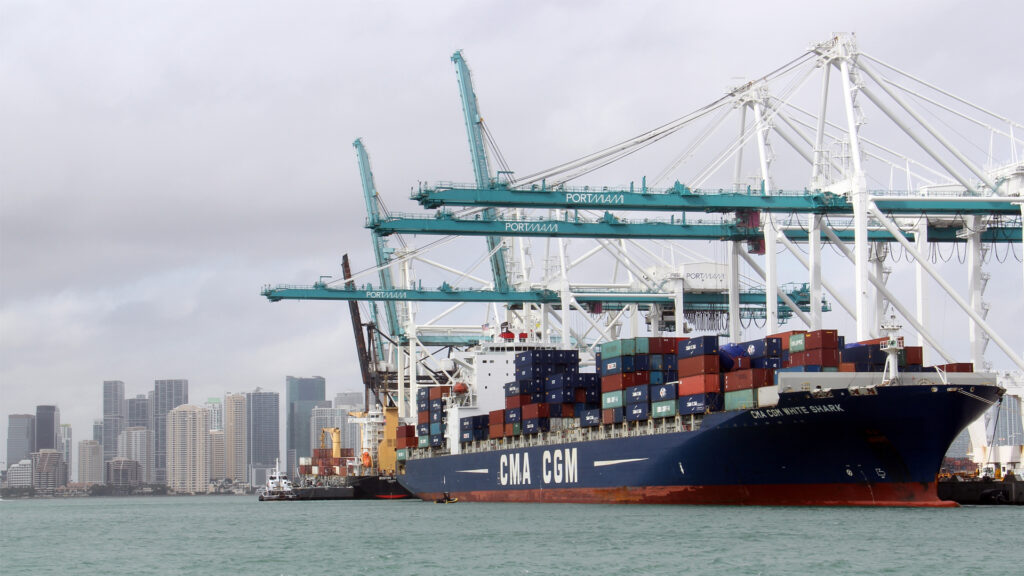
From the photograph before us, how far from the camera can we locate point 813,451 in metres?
34.3

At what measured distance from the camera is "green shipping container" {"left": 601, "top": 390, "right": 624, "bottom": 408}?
40.0 m

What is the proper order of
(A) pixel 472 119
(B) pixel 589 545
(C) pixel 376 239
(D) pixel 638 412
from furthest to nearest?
(C) pixel 376 239 → (A) pixel 472 119 → (D) pixel 638 412 → (B) pixel 589 545

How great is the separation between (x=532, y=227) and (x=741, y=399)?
11580mm

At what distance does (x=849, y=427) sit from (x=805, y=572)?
10705mm

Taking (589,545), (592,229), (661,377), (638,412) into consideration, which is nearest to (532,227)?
(592,229)

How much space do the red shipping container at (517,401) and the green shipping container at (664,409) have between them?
911 centimetres

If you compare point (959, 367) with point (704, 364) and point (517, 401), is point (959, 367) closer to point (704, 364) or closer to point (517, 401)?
point (704, 364)

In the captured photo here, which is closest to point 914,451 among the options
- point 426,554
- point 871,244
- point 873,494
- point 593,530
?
point 873,494

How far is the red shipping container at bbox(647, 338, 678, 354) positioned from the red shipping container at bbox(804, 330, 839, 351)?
640 cm

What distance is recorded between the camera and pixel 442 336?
7081cm

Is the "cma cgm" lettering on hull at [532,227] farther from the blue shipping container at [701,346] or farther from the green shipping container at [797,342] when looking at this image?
the green shipping container at [797,342]

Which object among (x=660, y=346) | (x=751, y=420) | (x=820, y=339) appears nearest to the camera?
(x=820, y=339)

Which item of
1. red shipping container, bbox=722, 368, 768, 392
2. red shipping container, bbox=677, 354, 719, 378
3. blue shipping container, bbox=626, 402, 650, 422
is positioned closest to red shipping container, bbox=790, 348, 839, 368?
red shipping container, bbox=722, 368, 768, 392

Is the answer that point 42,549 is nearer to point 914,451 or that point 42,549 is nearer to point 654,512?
point 654,512
